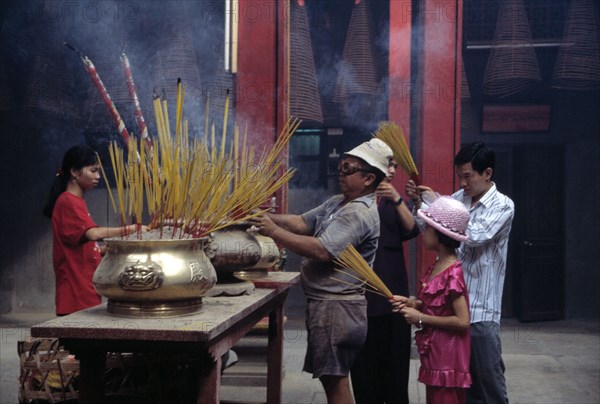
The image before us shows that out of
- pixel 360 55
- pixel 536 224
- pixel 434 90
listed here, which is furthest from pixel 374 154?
pixel 536 224

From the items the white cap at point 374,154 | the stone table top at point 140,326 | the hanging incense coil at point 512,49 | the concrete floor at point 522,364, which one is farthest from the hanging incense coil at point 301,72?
the stone table top at point 140,326

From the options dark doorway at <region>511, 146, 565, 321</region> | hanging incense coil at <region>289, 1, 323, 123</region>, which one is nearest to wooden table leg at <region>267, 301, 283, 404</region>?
hanging incense coil at <region>289, 1, 323, 123</region>

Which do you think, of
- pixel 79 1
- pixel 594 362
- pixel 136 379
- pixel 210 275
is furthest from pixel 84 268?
pixel 594 362

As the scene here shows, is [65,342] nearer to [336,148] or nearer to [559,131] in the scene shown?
[336,148]

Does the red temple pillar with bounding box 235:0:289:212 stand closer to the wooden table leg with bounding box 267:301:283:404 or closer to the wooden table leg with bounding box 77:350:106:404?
the wooden table leg with bounding box 267:301:283:404

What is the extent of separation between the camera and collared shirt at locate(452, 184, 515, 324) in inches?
113

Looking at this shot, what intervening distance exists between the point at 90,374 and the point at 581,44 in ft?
18.0

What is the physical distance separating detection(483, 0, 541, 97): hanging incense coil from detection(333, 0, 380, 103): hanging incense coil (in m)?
1.18

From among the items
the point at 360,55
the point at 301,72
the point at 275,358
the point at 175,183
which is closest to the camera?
the point at 175,183

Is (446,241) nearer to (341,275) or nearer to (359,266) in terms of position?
(359,266)

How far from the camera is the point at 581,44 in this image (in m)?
6.08

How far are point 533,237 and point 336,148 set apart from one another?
7.69 ft

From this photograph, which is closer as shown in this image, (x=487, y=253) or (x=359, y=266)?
(x=359, y=266)

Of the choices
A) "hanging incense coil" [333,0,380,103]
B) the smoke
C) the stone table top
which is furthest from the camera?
Answer: "hanging incense coil" [333,0,380,103]
